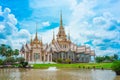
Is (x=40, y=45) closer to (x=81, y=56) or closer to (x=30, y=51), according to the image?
(x=30, y=51)

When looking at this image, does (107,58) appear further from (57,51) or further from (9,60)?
(9,60)

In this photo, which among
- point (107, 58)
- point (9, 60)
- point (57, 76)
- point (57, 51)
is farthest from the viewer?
point (107, 58)

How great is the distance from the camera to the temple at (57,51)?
79.1 m

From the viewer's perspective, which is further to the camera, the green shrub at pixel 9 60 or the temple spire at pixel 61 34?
the temple spire at pixel 61 34

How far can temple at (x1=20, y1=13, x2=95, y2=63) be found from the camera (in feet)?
259

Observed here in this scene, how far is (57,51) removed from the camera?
275ft

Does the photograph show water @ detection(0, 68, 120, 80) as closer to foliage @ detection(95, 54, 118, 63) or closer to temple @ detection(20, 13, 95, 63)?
temple @ detection(20, 13, 95, 63)

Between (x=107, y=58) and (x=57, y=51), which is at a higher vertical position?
(x=57, y=51)

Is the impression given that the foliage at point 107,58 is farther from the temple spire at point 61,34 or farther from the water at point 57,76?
the water at point 57,76

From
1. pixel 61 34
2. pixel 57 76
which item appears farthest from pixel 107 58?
pixel 57 76

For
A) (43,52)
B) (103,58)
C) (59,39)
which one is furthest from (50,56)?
(103,58)

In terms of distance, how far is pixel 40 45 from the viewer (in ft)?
262

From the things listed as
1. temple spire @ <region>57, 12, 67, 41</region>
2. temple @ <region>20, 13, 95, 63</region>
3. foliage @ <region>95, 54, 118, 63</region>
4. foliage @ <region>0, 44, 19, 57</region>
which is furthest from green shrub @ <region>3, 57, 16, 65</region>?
foliage @ <region>95, 54, 118, 63</region>

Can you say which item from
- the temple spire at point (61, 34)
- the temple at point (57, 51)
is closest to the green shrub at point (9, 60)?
the temple at point (57, 51)
